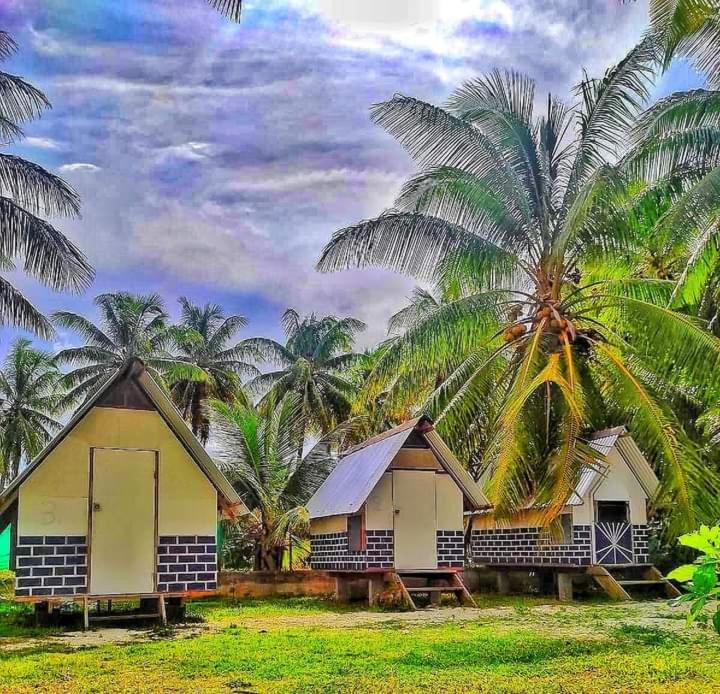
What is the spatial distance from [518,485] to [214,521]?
17.1 ft

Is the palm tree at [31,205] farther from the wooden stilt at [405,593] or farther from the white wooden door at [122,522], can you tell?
the wooden stilt at [405,593]

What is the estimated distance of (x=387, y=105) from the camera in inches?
619

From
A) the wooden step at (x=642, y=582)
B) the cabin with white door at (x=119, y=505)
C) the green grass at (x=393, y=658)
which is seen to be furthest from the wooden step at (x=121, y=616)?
the wooden step at (x=642, y=582)

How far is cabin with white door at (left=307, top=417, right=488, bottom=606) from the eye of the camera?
52.7 ft

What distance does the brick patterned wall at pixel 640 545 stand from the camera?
1680cm

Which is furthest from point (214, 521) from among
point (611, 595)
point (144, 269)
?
point (144, 269)

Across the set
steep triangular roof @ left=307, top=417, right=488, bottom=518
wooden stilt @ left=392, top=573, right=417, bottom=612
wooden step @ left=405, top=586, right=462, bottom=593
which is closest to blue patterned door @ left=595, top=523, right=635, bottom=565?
steep triangular roof @ left=307, top=417, right=488, bottom=518

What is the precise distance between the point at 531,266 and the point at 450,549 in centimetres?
548

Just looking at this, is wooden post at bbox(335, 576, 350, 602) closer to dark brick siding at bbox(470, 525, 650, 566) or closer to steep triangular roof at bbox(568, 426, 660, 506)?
dark brick siding at bbox(470, 525, 650, 566)

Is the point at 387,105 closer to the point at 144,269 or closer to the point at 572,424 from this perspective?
the point at 572,424

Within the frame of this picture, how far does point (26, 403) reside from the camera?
3453 cm

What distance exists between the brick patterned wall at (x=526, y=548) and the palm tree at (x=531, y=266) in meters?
1.55

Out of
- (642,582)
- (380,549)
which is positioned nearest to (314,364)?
(380,549)

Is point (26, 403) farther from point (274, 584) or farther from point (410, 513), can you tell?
point (410, 513)
